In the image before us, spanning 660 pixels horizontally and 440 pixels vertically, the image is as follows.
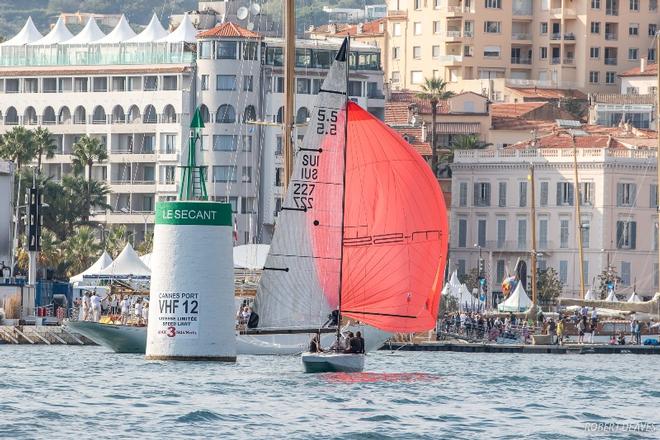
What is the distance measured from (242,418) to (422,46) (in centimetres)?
13854

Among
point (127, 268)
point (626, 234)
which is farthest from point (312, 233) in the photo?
point (626, 234)

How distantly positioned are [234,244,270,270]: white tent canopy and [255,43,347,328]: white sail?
34.4 metres

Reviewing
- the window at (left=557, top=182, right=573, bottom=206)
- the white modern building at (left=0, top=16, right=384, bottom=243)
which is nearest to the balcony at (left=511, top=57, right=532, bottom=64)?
the white modern building at (left=0, top=16, right=384, bottom=243)

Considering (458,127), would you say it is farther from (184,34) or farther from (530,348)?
(530,348)

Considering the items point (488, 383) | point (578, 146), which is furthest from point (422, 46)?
point (488, 383)

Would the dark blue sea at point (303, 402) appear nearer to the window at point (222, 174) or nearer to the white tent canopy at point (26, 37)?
the window at point (222, 174)

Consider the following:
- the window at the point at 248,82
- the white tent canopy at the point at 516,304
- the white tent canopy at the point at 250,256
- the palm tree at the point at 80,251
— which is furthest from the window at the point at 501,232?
the white tent canopy at the point at 250,256

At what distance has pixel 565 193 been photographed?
465 feet

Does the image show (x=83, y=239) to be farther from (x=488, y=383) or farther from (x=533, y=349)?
(x=488, y=383)

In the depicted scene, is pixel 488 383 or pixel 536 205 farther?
pixel 536 205

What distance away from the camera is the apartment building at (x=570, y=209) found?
141 m

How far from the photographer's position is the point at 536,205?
143000 millimetres

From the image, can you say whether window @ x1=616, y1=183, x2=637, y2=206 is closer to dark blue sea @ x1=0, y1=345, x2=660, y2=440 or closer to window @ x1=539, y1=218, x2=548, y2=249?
window @ x1=539, y1=218, x2=548, y2=249

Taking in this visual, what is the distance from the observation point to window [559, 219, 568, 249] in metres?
142
